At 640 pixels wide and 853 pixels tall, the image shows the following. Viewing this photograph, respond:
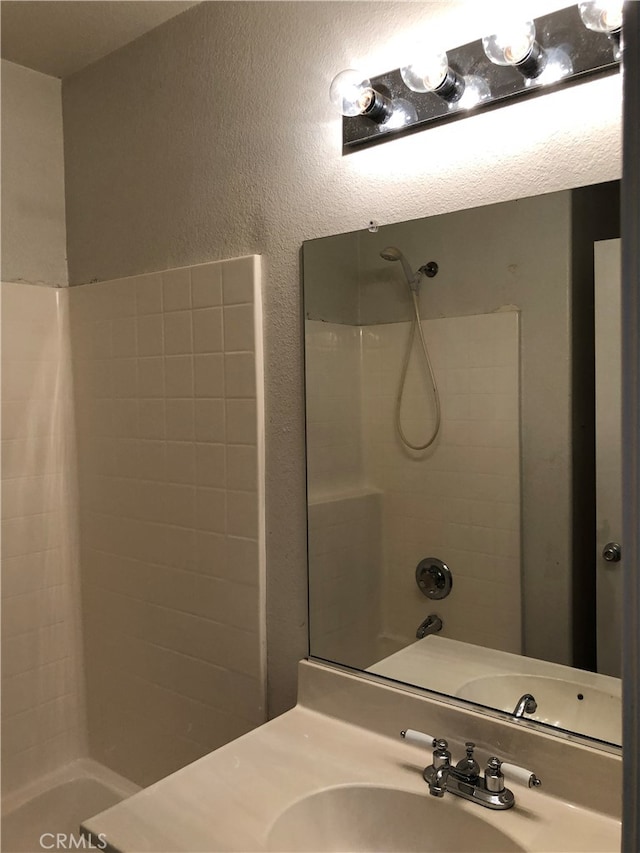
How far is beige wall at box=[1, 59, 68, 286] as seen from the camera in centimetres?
188

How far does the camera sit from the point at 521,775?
3.52 feet

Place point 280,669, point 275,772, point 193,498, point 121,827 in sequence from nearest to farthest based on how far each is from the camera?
point 121,827, point 275,772, point 280,669, point 193,498

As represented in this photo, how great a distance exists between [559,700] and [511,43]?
1079 millimetres

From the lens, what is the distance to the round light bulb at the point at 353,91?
1289 mm

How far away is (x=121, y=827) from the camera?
1.06 m

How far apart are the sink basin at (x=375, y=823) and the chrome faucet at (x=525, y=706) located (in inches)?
6.6

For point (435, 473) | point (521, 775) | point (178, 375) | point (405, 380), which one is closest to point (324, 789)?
point (521, 775)

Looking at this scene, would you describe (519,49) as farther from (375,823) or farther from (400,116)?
(375,823)

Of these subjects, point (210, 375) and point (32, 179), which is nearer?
point (210, 375)

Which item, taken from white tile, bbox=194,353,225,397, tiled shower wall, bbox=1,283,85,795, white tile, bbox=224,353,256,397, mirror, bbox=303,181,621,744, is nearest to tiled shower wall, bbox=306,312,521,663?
mirror, bbox=303,181,621,744

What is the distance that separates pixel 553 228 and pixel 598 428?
1.11 feet

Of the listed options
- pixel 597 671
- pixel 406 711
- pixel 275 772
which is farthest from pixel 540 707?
pixel 275 772

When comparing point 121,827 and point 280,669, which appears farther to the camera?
point 280,669

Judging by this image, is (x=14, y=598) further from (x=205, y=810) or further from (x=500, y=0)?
(x=500, y=0)
